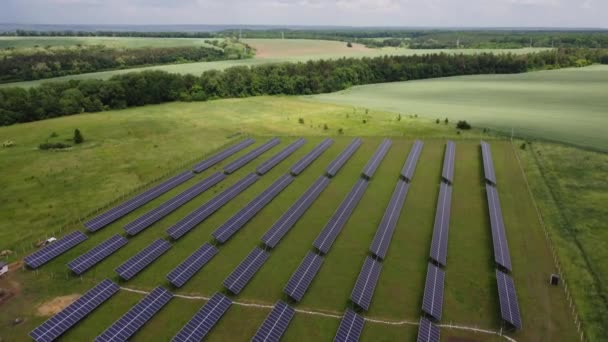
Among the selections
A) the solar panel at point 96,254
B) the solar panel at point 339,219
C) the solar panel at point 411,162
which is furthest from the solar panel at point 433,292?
the solar panel at point 96,254

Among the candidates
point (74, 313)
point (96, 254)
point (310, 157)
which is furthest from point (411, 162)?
point (74, 313)

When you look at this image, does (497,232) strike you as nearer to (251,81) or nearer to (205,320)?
(205,320)

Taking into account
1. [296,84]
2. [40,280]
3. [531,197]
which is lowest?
[40,280]

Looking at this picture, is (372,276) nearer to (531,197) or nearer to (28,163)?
(531,197)

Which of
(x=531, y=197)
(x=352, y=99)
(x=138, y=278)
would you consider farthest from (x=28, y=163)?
(x=352, y=99)

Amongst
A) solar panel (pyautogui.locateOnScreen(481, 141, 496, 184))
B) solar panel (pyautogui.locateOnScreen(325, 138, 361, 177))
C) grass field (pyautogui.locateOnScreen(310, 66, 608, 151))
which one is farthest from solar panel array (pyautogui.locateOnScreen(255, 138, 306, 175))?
grass field (pyautogui.locateOnScreen(310, 66, 608, 151))

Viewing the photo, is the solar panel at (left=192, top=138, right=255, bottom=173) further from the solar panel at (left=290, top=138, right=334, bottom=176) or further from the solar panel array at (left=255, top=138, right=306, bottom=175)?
the solar panel at (left=290, top=138, right=334, bottom=176)
